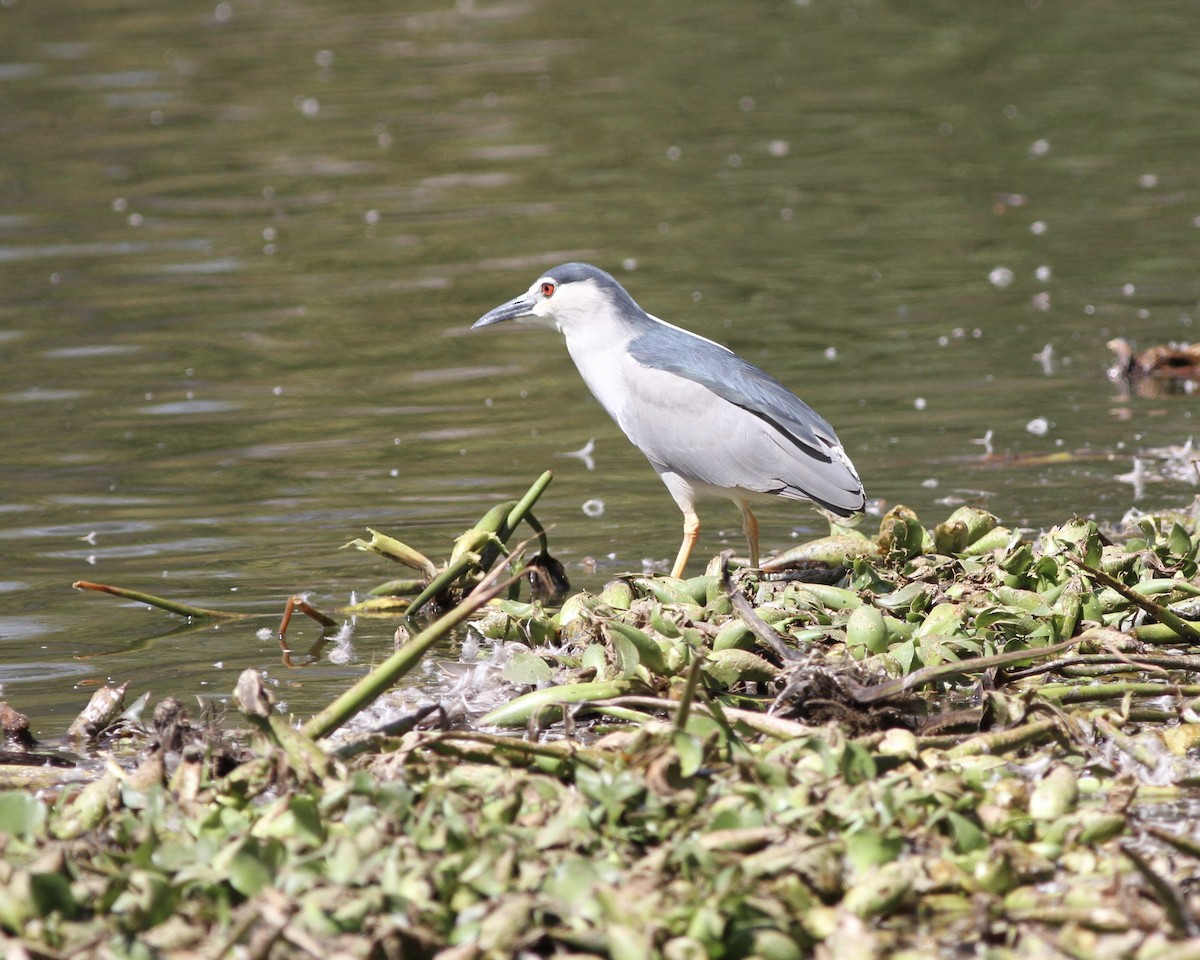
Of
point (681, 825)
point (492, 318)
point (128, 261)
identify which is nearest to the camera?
point (681, 825)

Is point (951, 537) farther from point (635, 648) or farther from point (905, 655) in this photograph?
point (635, 648)

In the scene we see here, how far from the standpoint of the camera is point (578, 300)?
252 inches

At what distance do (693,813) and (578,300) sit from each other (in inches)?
127

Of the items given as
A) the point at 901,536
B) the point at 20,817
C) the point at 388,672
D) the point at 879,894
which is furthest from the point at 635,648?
the point at 20,817

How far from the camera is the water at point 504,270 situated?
684 centimetres

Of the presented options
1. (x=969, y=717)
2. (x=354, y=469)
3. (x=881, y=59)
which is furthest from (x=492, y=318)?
(x=881, y=59)

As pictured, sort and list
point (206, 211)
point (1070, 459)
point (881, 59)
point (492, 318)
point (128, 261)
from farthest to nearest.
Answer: point (881, 59)
point (206, 211)
point (128, 261)
point (1070, 459)
point (492, 318)

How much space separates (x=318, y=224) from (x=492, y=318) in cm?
685

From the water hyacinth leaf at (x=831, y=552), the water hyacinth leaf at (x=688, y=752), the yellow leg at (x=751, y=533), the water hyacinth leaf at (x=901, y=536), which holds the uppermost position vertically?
the water hyacinth leaf at (x=688, y=752)

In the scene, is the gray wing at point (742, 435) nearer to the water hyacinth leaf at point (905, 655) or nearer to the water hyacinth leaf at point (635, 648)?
the water hyacinth leaf at point (905, 655)

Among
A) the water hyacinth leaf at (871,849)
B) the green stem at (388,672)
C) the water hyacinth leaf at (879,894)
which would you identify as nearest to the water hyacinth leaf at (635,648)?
the green stem at (388,672)

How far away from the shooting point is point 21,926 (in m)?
3.13

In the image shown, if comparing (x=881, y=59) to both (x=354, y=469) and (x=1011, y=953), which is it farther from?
(x=1011, y=953)

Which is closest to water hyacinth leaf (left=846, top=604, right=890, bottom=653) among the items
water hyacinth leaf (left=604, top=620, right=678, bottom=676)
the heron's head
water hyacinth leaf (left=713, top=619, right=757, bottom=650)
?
water hyacinth leaf (left=713, top=619, right=757, bottom=650)
